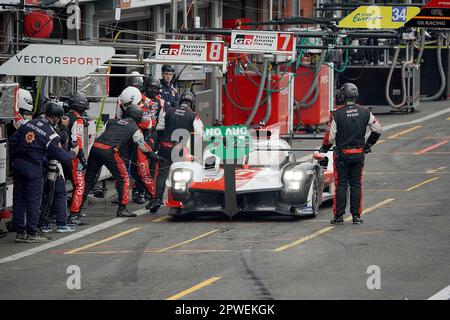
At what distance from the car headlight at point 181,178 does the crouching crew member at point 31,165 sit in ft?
6.44

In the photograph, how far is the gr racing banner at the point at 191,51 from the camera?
2128 cm

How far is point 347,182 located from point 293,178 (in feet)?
2.53

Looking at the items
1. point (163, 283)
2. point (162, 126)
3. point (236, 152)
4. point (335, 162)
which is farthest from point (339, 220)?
point (163, 283)

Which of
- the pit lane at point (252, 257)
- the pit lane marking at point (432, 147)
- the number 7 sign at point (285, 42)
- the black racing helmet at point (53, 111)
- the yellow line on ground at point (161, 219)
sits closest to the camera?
the pit lane at point (252, 257)

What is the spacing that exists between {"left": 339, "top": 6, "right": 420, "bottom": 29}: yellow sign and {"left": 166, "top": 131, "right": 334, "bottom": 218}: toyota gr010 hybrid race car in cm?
899

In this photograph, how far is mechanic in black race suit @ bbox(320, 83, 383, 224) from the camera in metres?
18.0

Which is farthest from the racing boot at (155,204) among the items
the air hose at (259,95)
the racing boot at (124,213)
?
the air hose at (259,95)

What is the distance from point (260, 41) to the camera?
23.4 metres

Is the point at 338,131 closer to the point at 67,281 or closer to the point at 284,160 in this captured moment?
the point at 284,160

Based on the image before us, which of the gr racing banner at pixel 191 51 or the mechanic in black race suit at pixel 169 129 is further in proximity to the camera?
the gr racing banner at pixel 191 51

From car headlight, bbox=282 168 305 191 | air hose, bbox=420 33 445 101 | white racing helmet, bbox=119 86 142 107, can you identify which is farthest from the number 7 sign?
air hose, bbox=420 33 445 101

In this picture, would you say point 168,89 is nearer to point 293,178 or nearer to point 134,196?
point 134,196

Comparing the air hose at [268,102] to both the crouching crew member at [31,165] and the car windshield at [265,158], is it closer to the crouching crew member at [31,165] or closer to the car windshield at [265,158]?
the car windshield at [265,158]
